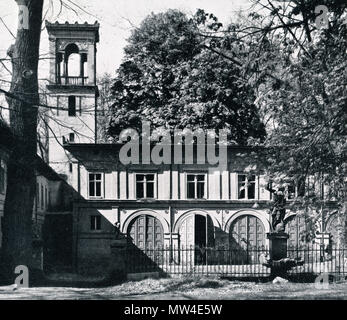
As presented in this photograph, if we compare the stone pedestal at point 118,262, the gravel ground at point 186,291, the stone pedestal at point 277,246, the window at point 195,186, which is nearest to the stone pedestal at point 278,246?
the stone pedestal at point 277,246

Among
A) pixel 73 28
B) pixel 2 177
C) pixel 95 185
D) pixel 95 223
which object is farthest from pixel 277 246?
pixel 73 28

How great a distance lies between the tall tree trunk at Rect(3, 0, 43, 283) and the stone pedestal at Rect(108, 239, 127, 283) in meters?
5.06

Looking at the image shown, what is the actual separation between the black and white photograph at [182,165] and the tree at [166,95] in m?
0.12

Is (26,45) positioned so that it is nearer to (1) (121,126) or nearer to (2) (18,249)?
(2) (18,249)

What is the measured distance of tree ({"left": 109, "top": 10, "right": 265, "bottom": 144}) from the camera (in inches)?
1437

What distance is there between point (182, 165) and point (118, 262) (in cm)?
1548

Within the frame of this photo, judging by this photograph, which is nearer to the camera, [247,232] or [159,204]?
[159,204]

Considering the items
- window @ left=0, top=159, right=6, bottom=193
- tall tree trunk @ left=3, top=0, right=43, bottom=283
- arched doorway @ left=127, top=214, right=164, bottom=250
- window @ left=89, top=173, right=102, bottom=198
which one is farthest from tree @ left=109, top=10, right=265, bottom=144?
tall tree trunk @ left=3, top=0, right=43, bottom=283

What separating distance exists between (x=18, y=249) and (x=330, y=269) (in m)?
13.1

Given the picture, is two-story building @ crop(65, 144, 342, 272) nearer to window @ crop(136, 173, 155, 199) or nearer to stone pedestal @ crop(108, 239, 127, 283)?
window @ crop(136, 173, 155, 199)

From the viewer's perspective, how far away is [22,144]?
49.1 ft

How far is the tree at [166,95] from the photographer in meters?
36.5

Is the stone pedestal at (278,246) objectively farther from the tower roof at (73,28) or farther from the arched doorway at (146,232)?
the tower roof at (73,28)

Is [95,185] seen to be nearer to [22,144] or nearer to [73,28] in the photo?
[73,28]
